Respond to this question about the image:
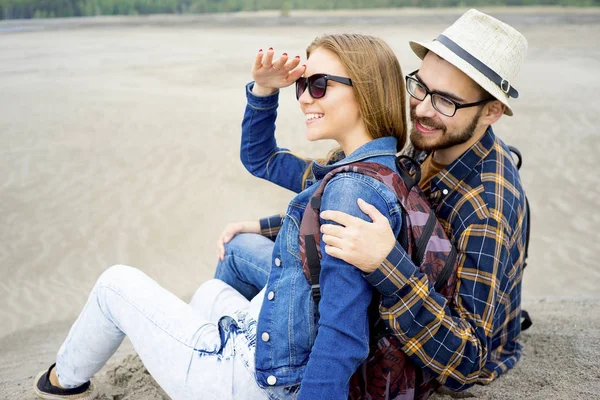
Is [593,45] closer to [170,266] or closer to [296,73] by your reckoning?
[170,266]

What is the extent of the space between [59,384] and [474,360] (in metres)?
1.82

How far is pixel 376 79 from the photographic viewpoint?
248 centimetres

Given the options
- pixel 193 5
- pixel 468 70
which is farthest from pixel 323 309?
pixel 193 5

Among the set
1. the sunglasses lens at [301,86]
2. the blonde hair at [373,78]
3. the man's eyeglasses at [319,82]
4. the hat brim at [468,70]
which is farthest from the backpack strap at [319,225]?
the hat brim at [468,70]

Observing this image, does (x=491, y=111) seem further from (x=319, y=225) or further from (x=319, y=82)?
(x=319, y=225)

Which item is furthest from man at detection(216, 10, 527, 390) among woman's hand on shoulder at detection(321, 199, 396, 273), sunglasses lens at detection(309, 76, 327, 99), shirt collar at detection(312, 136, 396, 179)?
A: sunglasses lens at detection(309, 76, 327, 99)

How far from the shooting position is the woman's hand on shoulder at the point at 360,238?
6.94 ft

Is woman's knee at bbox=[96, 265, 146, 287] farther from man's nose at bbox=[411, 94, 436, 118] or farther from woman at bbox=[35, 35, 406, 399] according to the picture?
man's nose at bbox=[411, 94, 436, 118]

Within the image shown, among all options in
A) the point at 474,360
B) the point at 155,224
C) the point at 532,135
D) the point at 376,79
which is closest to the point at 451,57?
the point at 376,79

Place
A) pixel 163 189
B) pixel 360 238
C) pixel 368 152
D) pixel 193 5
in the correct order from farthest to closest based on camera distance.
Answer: pixel 193 5 → pixel 163 189 → pixel 368 152 → pixel 360 238

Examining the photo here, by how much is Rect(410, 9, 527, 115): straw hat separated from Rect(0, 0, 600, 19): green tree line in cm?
1997

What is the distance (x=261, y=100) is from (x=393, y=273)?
138 cm

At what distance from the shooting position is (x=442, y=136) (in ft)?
9.29

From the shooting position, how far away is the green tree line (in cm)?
2075
